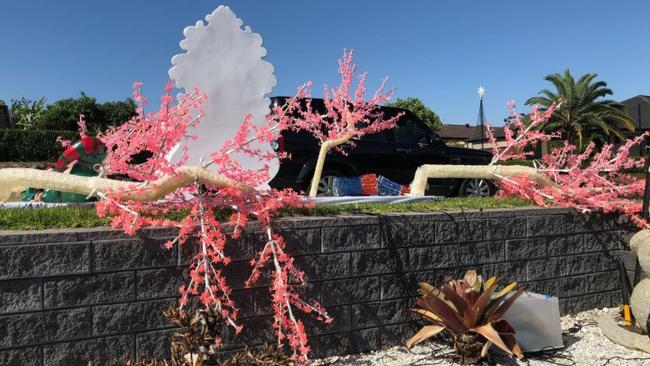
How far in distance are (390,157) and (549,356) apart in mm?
6121

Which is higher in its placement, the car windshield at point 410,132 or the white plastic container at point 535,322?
the car windshield at point 410,132

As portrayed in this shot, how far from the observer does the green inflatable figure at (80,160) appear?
457 cm

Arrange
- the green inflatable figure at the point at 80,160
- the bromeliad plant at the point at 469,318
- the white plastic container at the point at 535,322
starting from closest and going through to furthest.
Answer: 1. the bromeliad plant at the point at 469,318
2. the white plastic container at the point at 535,322
3. the green inflatable figure at the point at 80,160

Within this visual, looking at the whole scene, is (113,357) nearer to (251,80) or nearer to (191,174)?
(191,174)

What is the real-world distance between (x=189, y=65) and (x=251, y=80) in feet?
2.12

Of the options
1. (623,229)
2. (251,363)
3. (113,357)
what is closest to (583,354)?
(623,229)

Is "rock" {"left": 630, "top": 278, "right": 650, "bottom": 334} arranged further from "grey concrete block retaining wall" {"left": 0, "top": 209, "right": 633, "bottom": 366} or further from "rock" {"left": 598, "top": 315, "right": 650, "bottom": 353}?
"grey concrete block retaining wall" {"left": 0, "top": 209, "right": 633, "bottom": 366}

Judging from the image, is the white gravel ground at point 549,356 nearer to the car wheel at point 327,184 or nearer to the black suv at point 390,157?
the car wheel at point 327,184

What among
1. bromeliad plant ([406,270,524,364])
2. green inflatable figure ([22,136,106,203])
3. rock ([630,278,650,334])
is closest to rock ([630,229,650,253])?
rock ([630,278,650,334])

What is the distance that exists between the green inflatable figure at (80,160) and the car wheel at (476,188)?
693cm

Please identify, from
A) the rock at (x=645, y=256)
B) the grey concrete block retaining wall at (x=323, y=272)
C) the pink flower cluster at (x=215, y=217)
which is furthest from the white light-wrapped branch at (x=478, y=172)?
the pink flower cluster at (x=215, y=217)

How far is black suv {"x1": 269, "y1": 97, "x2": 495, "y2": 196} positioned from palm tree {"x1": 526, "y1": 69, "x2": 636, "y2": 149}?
2004 cm

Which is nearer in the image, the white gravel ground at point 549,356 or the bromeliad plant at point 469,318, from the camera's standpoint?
the bromeliad plant at point 469,318

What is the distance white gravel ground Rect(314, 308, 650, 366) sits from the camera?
3834mm
